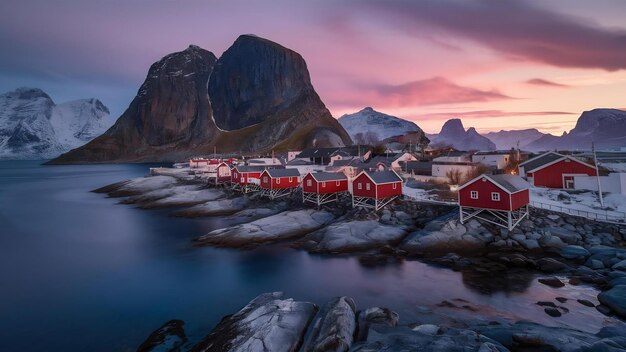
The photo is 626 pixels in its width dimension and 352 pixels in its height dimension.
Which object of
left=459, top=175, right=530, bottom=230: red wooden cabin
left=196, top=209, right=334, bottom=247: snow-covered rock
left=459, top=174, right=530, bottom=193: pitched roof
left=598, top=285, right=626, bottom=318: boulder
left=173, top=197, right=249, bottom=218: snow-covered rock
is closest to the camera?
left=598, top=285, right=626, bottom=318: boulder

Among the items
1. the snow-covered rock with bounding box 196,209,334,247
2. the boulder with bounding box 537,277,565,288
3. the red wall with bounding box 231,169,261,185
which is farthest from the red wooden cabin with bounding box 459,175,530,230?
the red wall with bounding box 231,169,261,185

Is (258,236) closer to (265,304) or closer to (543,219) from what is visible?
(265,304)

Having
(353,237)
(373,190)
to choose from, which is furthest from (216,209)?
(353,237)

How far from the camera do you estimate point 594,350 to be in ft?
39.5

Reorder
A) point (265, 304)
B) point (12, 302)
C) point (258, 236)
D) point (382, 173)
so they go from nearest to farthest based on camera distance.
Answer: point (265, 304), point (12, 302), point (258, 236), point (382, 173)

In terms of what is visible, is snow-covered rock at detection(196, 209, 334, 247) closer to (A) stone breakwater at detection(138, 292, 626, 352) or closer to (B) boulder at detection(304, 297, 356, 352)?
(A) stone breakwater at detection(138, 292, 626, 352)

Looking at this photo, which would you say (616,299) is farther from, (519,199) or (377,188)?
(377,188)

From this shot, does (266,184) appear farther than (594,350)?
Yes

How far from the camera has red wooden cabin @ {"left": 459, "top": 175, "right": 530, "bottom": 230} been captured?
30.0 meters

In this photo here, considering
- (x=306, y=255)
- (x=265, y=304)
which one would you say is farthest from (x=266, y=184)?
(x=265, y=304)

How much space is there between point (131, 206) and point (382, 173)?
4980 centimetres

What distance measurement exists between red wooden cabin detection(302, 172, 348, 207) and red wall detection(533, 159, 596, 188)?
81.9 feet

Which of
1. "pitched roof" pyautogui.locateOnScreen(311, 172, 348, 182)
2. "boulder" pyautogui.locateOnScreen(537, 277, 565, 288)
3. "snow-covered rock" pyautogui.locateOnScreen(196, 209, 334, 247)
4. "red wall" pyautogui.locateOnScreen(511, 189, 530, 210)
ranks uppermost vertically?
"pitched roof" pyautogui.locateOnScreen(311, 172, 348, 182)

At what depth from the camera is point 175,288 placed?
82.5 feet
